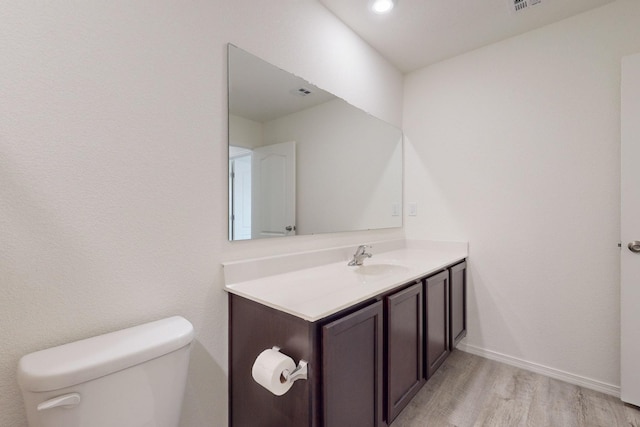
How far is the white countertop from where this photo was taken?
105cm

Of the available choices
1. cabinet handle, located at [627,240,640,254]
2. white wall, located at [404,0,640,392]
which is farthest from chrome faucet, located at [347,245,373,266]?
cabinet handle, located at [627,240,640,254]

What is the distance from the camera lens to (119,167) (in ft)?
3.32

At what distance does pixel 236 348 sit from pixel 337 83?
1697 millimetres

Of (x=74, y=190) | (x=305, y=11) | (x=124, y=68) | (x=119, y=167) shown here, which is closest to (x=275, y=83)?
(x=305, y=11)

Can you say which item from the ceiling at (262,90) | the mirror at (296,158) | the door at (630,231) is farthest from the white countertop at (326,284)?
the door at (630,231)

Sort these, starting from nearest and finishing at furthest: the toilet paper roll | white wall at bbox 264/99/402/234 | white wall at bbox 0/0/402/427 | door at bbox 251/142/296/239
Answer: white wall at bbox 0/0/402/427 < the toilet paper roll < door at bbox 251/142/296/239 < white wall at bbox 264/99/402/234

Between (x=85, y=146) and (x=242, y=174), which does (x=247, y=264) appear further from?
(x=85, y=146)

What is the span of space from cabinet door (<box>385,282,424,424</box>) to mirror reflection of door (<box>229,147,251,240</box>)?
765mm

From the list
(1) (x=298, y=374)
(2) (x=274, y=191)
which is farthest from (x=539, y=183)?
(1) (x=298, y=374)

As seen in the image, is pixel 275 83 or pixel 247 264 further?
pixel 275 83

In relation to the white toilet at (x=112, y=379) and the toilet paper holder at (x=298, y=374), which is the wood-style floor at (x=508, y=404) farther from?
the white toilet at (x=112, y=379)

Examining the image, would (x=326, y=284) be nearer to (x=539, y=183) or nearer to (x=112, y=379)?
(x=112, y=379)

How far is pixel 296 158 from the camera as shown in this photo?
67.1 inches

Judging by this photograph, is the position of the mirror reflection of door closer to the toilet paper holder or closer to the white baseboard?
the toilet paper holder
